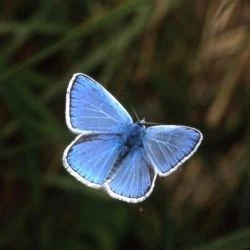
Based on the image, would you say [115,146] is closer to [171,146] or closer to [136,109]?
[171,146]

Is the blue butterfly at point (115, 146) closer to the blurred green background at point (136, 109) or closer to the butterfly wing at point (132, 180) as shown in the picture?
the butterfly wing at point (132, 180)

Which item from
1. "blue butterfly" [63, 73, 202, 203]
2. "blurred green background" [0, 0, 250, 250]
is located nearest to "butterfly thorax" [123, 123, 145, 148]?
"blue butterfly" [63, 73, 202, 203]

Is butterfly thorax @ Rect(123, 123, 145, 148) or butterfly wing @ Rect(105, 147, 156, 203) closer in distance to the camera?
butterfly wing @ Rect(105, 147, 156, 203)

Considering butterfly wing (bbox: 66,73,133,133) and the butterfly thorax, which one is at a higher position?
butterfly wing (bbox: 66,73,133,133)

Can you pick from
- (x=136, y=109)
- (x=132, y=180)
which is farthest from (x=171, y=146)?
(x=136, y=109)

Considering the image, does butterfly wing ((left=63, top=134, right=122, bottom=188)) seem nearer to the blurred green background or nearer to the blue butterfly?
the blue butterfly

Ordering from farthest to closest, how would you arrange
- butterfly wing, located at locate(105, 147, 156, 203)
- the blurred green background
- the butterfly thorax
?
the blurred green background
the butterfly thorax
butterfly wing, located at locate(105, 147, 156, 203)

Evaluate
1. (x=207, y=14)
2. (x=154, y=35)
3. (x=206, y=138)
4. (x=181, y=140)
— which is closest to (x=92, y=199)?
(x=206, y=138)
